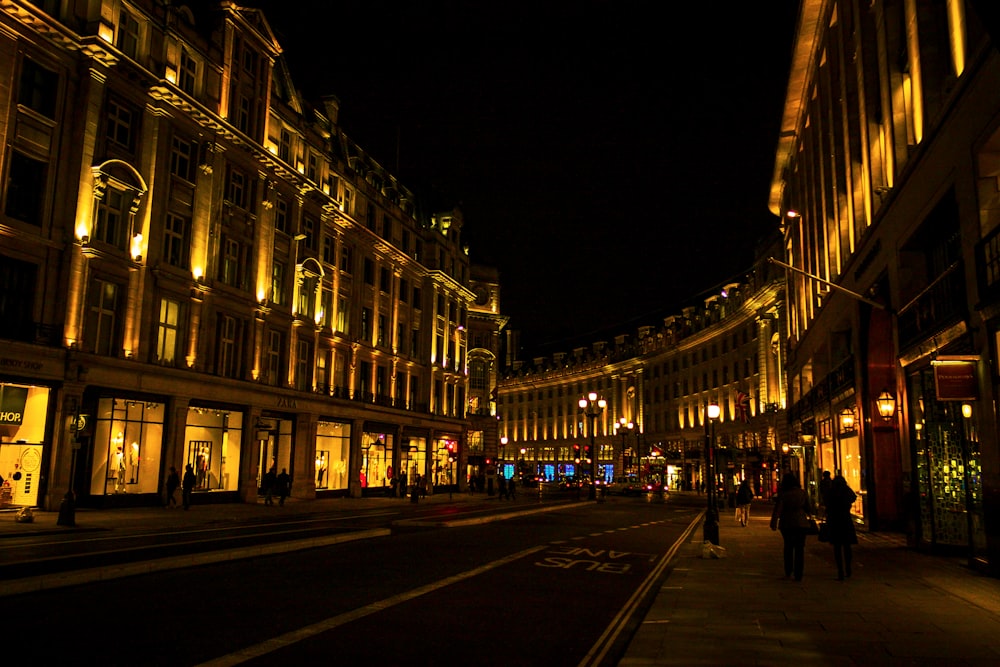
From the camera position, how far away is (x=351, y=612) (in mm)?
9914

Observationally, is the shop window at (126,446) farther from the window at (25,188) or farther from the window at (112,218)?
the window at (25,188)

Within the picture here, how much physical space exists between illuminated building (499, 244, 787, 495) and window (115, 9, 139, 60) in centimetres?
3281

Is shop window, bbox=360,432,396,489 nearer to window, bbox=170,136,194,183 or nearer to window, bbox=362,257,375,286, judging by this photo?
window, bbox=362,257,375,286

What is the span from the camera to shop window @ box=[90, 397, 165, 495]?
2873 cm

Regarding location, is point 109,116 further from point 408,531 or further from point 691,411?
point 691,411

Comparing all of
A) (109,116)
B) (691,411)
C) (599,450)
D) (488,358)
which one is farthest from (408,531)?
(599,450)

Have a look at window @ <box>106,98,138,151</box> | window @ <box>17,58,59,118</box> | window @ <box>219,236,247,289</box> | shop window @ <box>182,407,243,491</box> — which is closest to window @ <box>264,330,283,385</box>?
shop window @ <box>182,407,243,491</box>

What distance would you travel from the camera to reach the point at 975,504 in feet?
51.2

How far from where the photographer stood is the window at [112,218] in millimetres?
28616

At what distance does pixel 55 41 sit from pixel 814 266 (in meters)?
32.9

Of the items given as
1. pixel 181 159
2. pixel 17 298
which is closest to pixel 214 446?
pixel 17 298

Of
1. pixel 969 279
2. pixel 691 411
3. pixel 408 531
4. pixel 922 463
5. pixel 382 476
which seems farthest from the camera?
pixel 691 411

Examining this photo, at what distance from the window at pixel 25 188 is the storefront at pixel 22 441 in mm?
5575

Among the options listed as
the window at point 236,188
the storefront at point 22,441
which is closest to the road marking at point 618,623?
the storefront at point 22,441
